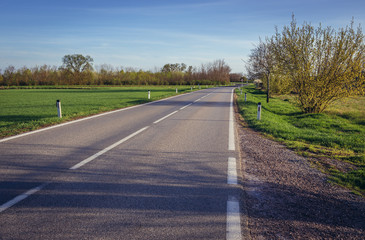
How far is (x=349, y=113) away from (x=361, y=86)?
4081 mm

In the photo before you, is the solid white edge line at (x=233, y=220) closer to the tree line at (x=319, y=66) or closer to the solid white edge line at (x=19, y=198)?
the solid white edge line at (x=19, y=198)

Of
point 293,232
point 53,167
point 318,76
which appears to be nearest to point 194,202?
point 293,232

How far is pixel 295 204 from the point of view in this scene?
11.5ft

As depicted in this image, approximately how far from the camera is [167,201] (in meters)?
3.44

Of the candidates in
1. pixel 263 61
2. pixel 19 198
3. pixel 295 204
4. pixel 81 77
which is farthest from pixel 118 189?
pixel 81 77

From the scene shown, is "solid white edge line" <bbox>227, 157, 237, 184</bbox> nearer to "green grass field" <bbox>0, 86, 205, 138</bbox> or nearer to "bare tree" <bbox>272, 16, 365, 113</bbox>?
"green grass field" <bbox>0, 86, 205, 138</bbox>

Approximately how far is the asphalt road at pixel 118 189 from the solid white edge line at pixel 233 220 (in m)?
0.01

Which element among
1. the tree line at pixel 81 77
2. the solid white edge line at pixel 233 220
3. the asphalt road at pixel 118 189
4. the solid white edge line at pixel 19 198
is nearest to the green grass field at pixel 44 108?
the asphalt road at pixel 118 189

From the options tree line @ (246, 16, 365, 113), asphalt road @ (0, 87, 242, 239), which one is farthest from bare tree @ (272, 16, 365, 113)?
asphalt road @ (0, 87, 242, 239)

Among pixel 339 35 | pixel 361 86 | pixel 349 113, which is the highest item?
pixel 339 35

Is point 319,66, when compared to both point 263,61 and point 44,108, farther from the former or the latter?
point 44,108

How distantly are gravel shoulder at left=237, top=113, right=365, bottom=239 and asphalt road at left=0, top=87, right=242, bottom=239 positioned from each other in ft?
0.85

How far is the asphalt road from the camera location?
9.22ft

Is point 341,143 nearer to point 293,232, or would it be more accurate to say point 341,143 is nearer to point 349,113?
point 293,232
